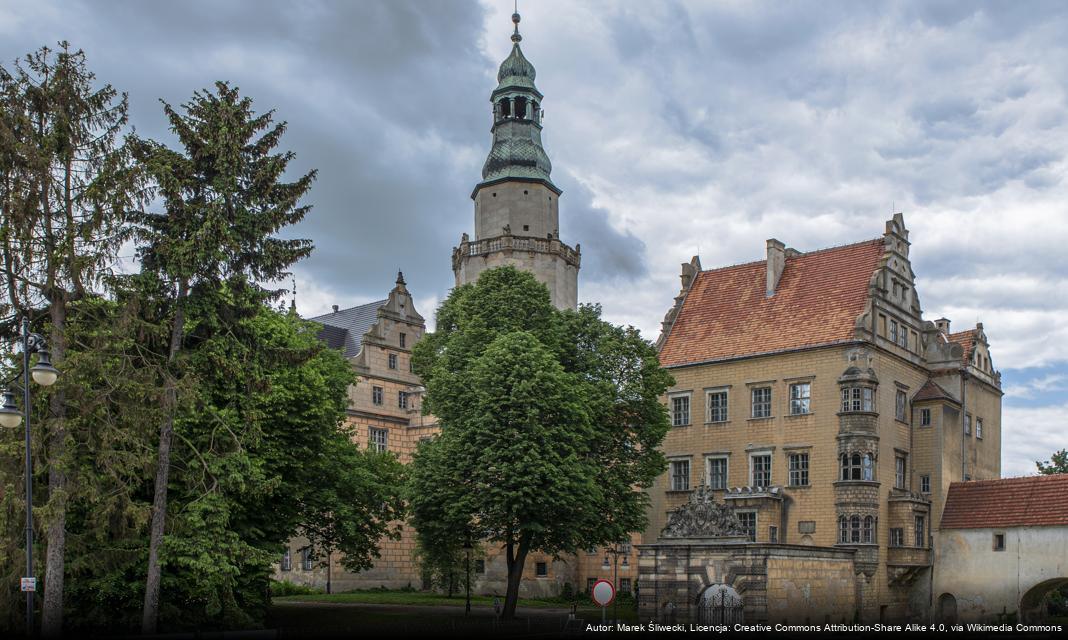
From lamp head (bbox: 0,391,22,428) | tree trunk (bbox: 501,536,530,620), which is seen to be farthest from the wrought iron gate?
lamp head (bbox: 0,391,22,428)

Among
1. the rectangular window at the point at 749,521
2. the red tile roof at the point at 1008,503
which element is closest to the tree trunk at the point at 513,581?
the rectangular window at the point at 749,521

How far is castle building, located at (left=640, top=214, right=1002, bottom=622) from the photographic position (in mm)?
50531

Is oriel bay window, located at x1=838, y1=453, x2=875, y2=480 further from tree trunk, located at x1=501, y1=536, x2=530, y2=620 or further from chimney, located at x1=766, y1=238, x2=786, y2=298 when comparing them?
tree trunk, located at x1=501, y1=536, x2=530, y2=620

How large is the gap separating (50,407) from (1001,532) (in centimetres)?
3867

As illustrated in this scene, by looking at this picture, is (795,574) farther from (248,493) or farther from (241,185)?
(241,185)

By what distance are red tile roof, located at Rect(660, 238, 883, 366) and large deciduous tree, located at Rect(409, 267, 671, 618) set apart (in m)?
7.84

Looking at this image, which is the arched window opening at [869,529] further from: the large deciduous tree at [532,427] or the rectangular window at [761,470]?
the large deciduous tree at [532,427]

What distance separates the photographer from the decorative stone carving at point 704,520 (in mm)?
43281

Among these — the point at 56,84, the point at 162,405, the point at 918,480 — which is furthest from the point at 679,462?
the point at 56,84

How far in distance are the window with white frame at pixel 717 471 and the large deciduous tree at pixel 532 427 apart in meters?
7.00

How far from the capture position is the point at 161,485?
110ft

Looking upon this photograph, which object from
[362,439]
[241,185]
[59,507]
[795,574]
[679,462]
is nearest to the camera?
[59,507]

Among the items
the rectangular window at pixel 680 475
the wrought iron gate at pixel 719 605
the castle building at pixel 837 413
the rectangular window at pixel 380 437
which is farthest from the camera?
the rectangular window at pixel 380 437

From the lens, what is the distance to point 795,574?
43.8m
